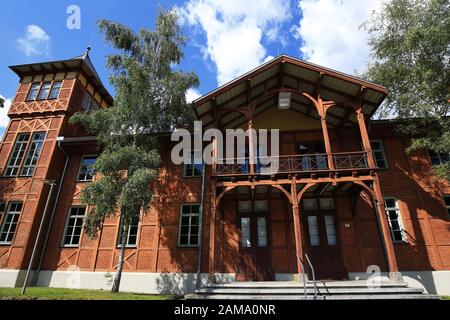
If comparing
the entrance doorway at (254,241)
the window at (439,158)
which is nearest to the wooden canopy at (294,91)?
the window at (439,158)

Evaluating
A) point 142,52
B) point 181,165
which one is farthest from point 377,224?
point 142,52

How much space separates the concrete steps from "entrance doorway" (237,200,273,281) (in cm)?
275

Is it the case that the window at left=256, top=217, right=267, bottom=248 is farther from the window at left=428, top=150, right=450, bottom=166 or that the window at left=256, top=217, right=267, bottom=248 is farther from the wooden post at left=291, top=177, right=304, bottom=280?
the window at left=428, top=150, right=450, bottom=166

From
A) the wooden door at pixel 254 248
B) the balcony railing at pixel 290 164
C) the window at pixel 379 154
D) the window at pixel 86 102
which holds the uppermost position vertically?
the window at pixel 86 102

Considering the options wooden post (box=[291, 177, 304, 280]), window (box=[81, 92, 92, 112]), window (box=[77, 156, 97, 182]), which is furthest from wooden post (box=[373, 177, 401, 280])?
window (box=[81, 92, 92, 112])

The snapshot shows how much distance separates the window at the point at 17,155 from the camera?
1436 cm

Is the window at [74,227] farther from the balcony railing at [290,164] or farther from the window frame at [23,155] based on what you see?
the balcony railing at [290,164]

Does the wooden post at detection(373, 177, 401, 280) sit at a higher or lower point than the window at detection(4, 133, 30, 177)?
lower

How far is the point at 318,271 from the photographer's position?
11.1 m

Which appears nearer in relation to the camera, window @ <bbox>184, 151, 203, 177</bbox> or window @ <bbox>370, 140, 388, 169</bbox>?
window @ <bbox>370, 140, 388, 169</bbox>

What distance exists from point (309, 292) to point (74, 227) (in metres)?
10.8

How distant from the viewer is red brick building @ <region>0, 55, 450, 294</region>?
1072 centimetres

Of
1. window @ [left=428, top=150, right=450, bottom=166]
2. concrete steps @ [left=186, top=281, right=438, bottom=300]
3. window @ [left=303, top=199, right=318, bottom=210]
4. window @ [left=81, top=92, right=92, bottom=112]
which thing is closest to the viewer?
concrete steps @ [left=186, top=281, right=438, bottom=300]

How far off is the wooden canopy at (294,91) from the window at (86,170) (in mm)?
6535
